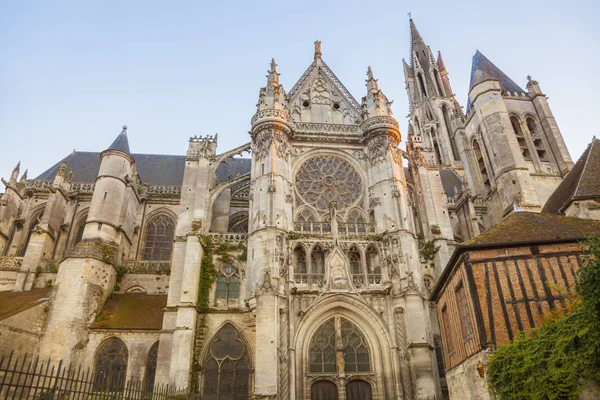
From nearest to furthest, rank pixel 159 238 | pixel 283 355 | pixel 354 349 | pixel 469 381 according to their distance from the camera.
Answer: pixel 469 381
pixel 283 355
pixel 354 349
pixel 159 238

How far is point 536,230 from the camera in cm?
1055

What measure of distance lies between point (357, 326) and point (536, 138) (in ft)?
58.1

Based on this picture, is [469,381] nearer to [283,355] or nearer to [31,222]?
[283,355]

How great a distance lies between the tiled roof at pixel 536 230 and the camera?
10.0m

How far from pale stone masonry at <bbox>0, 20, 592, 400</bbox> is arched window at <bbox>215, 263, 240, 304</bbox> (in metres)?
0.08

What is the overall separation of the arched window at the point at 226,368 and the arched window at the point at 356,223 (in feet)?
20.6

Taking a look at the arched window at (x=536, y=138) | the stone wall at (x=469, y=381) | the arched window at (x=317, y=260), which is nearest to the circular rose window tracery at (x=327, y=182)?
the arched window at (x=317, y=260)

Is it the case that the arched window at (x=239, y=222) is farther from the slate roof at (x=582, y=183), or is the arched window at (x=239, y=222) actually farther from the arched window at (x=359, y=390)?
the slate roof at (x=582, y=183)

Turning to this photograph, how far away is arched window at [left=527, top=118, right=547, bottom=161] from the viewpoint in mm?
24883

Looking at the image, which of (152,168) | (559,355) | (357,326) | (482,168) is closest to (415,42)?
(482,168)

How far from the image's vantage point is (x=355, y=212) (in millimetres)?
18766

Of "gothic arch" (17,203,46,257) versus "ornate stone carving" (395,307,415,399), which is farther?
"gothic arch" (17,203,46,257)

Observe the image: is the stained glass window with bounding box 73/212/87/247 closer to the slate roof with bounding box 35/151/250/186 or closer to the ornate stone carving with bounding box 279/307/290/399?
the slate roof with bounding box 35/151/250/186

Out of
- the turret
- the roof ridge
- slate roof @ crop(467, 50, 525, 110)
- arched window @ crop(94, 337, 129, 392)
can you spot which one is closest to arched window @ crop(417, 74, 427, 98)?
slate roof @ crop(467, 50, 525, 110)
